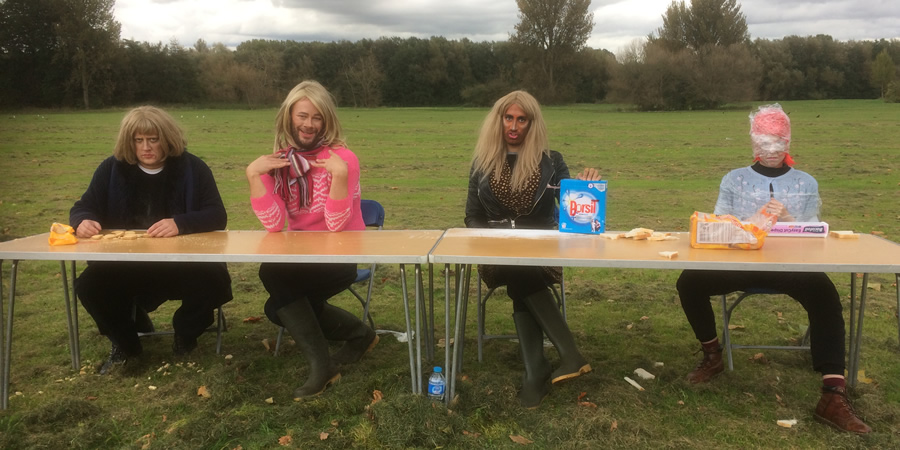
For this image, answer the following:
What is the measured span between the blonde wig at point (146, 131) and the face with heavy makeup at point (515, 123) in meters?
1.71

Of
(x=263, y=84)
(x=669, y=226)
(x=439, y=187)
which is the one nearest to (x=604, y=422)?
(x=669, y=226)

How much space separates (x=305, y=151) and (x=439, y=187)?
6856 millimetres

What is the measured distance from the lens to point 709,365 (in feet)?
11.0

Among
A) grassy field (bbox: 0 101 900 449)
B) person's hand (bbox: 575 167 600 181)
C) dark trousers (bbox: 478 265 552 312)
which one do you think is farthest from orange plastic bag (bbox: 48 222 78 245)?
person's hand (bbox: 575 167 600 181)

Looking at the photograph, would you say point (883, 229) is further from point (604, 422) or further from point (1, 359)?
point (1, 359)

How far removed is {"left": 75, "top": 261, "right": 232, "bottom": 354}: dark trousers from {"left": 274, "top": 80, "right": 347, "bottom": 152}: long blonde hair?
0.74 meters

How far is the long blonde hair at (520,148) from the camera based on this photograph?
3600 millimetres

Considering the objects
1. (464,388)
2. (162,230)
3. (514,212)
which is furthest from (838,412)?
(162,230)

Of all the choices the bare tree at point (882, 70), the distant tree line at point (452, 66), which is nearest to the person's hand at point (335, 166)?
the distant tree line at point (452, 66)

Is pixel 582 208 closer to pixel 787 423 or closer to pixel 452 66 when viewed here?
pixel 787 423

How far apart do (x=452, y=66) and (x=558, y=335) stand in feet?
173

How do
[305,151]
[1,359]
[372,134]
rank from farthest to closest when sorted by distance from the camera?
→ [372,134], [305,151], [1,359]

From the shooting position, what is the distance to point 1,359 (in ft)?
10.7

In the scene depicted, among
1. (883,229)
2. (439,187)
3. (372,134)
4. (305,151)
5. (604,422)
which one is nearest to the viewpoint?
(604,422)
